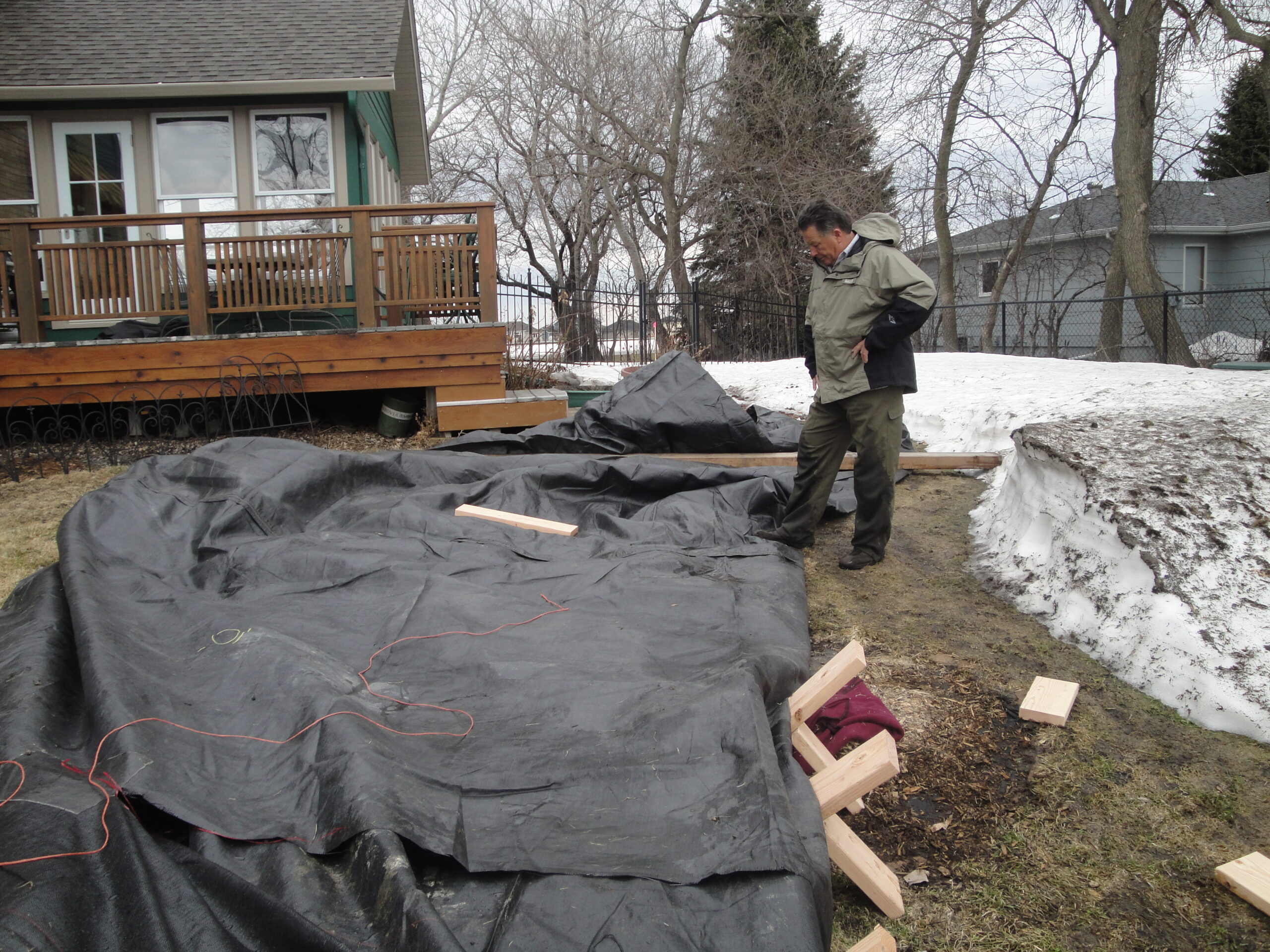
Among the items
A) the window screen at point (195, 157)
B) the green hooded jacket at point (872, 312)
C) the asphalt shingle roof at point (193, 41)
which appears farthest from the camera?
the window screen at point (195, 157)

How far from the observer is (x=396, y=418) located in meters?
7.34

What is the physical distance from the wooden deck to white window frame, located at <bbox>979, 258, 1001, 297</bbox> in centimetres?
1980

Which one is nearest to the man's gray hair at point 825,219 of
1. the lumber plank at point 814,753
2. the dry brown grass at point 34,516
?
the lumber plank at point 814,753

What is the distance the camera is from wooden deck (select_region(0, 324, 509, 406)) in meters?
6.87

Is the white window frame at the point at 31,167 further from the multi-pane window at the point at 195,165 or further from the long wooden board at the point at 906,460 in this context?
the long wooden board at the point at 906,460

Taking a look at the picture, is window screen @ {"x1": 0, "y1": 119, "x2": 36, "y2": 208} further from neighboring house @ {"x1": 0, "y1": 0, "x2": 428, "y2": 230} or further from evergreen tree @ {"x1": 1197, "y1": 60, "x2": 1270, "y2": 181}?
evergreen tree @ {"x1": 1197, "y1": 60, "x2": 1270, "y2": 181}

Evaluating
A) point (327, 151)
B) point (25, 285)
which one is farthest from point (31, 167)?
point (25, 285)

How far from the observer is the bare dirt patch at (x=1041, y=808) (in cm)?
179

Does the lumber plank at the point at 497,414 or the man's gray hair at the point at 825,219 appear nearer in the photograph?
the man's gray hair at the point at 825,219

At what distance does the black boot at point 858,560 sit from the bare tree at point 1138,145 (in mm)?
9016

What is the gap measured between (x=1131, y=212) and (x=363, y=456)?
11.1m

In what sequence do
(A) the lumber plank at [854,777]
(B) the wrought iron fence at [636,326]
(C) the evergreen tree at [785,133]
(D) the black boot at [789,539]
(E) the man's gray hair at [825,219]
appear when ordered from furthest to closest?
(C) the evergreen tree at [785,133], (B) the wrought iron fence at [636,326], (D) the black boot at [789,539], (E) the man's gray hair at [825,219], (A) the lumber plank at [854,777]

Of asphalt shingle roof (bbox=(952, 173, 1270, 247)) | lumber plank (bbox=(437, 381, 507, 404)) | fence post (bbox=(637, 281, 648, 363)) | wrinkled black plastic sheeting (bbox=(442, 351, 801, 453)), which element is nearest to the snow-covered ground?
wrinkled black plastic sheeting (bbox=(442, 351, 801, 453))

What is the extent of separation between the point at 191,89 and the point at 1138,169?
1146 cm
